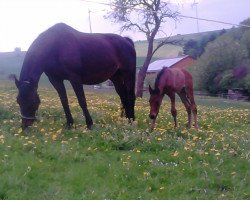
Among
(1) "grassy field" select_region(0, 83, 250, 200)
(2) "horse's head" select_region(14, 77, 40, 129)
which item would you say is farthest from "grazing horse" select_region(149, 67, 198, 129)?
(2) "horse's head" select_region(14, 77, 40, 129)

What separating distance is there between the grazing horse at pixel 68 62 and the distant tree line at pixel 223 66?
4962 cm

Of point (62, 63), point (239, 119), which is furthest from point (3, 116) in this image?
point (239, 119)

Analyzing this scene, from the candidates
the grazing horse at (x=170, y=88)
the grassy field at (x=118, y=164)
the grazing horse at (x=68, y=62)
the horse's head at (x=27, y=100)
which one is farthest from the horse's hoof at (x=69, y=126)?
the grazing horse at (x=170, y=88)

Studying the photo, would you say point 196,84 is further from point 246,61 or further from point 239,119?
point 239,119

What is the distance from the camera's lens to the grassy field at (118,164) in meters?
6.90

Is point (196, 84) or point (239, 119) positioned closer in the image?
point (239, 119)

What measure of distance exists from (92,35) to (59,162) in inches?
220

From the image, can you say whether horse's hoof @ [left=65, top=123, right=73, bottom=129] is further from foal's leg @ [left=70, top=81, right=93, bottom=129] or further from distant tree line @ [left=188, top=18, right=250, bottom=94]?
distant tree line @ [left=188, top=18, right=250, bottom=94]

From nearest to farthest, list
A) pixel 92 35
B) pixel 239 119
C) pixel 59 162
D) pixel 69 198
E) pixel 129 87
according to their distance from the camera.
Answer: pixel 69 198
pixel 59 162
pixel 92 35
pixel 129 87
pixel 239 119

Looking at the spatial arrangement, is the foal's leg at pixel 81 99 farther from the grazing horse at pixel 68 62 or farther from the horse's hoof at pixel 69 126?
the horse's hoof at pixel 69 126

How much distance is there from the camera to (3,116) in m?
13.0

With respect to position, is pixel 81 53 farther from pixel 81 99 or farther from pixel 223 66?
pixel 223 66

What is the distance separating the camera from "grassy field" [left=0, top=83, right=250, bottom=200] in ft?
22.6

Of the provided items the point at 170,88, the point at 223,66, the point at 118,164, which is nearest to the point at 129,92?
the point at 170,88
